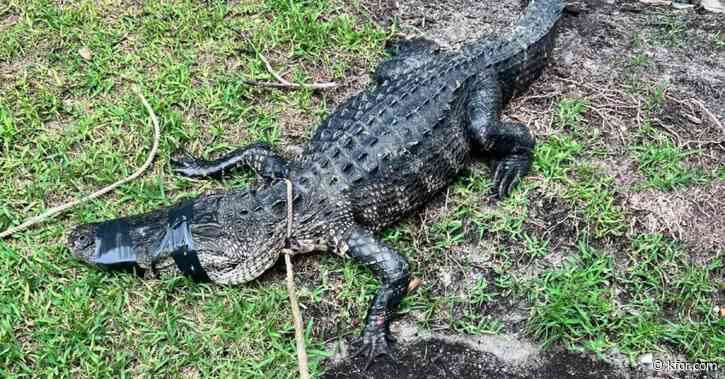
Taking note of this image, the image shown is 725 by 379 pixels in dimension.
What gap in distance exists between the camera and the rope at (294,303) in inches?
125

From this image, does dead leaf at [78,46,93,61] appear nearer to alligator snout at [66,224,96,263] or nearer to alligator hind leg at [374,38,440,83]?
alligator snout at [66,224,96,263]

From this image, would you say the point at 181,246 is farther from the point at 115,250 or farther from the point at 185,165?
the point at 185,165

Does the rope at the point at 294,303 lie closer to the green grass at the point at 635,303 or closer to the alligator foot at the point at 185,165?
the alligator foot at the point at 185,165

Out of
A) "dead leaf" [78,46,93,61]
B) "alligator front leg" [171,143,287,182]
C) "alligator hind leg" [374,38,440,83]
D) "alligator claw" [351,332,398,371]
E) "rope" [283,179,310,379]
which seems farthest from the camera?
"dead leaf" [78,46,93,61]

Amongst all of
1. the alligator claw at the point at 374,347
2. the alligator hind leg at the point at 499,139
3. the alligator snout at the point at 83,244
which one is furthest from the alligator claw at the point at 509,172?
the alligator snout at the point at 83,244

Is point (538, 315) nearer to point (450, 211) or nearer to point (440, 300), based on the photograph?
point (440, 300)

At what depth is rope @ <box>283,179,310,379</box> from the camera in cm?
317

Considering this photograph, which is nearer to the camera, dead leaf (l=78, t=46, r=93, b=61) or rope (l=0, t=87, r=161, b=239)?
rope (l=0, t=87, r=161, b=239)

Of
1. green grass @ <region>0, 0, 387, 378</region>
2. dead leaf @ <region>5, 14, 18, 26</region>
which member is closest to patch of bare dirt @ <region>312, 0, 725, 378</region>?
green grass @ <region>0, 0, 387, 378</region>

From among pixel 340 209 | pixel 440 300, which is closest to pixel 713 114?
pixel 440 300

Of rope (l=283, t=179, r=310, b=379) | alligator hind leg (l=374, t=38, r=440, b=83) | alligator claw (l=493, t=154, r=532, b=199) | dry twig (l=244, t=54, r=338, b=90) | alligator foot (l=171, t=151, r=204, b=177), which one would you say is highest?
alligator hind leg (l=374, t=38, r=440, b=83)

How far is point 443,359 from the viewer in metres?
3.41

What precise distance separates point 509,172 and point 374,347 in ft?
4.90

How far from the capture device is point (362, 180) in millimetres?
3773
